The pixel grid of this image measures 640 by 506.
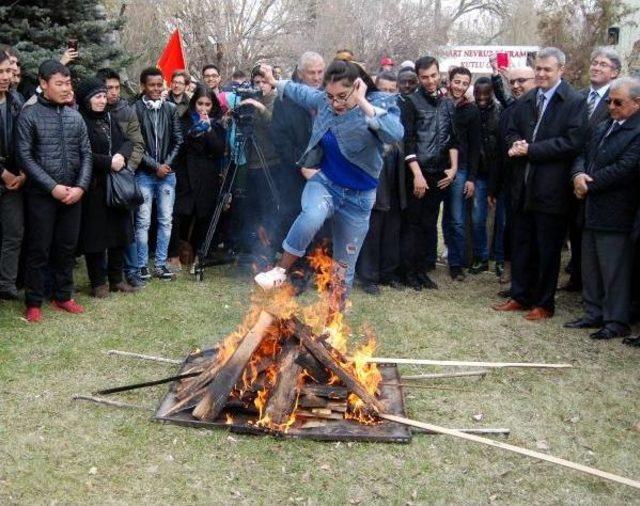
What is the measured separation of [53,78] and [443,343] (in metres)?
4.20

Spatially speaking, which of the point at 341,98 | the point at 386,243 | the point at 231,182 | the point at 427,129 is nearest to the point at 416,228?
the point at 386,243

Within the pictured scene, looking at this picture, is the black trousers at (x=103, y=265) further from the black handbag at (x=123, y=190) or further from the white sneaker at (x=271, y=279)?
the white sneaker at (x=271, y=279)

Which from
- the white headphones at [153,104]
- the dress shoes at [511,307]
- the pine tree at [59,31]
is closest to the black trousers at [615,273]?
the dress shoes at [511,307]

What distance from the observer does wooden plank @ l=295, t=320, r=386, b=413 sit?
182 inches

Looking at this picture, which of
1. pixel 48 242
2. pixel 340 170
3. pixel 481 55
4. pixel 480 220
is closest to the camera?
pixel 340 170

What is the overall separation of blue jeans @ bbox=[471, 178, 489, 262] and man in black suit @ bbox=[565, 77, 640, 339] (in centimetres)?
225

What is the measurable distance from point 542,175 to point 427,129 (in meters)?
1.53

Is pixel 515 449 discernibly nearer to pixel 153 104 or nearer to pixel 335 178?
pixel 335 178

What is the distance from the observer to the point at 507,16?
3397cm

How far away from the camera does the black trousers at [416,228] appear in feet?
26.8

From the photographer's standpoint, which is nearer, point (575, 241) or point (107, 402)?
point (107, 402)

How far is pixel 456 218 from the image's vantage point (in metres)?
8.66

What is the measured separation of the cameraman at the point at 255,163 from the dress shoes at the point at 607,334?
3772mm

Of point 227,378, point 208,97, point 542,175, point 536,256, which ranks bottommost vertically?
point 227,378
